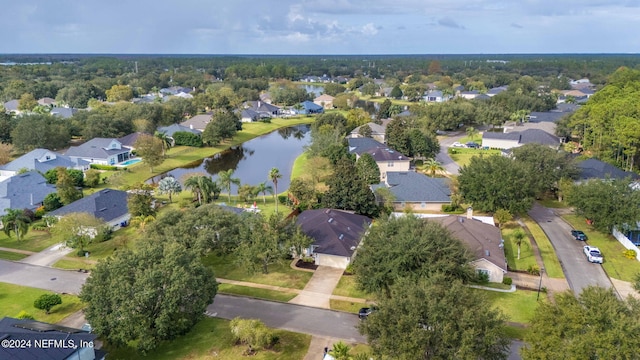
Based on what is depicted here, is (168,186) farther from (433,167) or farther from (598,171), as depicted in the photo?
(598,171)

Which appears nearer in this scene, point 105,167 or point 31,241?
point 31,241

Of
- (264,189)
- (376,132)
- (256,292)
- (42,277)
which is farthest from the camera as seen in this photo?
(376,132)

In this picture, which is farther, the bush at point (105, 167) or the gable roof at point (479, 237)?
the bush at point (105, 167)


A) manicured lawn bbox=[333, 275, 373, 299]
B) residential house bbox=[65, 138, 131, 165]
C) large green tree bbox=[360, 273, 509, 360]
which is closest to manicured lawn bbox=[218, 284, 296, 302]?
manicured lawn bbox=[333, 275, 373, 299]

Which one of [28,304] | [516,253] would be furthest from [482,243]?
[28,304]

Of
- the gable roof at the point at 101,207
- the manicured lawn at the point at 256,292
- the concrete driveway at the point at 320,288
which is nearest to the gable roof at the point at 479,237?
the concrete driveway at the point at 320,288

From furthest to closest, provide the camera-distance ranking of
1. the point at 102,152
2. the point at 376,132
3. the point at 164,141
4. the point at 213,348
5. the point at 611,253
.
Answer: the point at 376,132
the point at 164,141
the point at 102,152
the point at 611,253
the point at 213,348

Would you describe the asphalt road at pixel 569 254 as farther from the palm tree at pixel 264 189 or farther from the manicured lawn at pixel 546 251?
the palm tree at pixel 264 189
